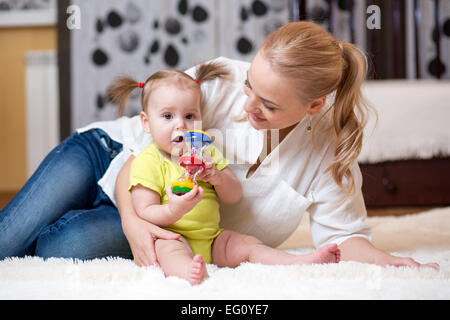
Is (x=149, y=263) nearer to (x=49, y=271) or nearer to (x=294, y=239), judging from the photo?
(x=49, y=271)

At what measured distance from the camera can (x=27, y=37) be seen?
2.39m

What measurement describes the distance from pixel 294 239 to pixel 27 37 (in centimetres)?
187

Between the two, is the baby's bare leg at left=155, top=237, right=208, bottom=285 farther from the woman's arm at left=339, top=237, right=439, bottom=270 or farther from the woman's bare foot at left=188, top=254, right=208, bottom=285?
the woman's arm at left=339, top=237, right=439, bottom=270

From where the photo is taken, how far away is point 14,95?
2369 mm

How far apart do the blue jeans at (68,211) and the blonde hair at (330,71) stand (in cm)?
44

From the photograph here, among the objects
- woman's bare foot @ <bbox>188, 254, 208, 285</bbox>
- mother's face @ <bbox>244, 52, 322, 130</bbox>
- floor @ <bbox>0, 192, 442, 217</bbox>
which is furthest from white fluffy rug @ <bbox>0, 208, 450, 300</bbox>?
floor @ <bbox>0, 192, 442, 217</bbox>

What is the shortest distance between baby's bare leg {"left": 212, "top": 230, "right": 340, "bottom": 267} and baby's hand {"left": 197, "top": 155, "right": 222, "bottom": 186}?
0.11 meters

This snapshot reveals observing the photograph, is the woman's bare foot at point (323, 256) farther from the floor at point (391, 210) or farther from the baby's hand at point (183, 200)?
the floor at point (391, 210)

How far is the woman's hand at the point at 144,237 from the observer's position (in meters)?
0.74

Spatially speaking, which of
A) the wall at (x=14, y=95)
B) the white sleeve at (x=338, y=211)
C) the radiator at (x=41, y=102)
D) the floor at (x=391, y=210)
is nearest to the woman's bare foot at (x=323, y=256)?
the white sleeve at (x=338, y=211)

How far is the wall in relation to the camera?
2346 mm
